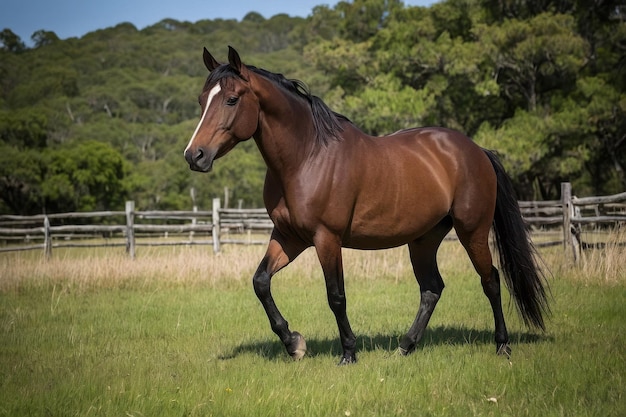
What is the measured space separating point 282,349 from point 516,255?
7.77 ft

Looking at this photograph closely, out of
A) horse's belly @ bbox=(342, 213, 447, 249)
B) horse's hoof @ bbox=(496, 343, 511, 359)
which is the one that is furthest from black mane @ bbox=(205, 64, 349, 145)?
horse's hoof @ bbox=(496, 343, 511, 359)

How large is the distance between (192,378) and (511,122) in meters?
23.6

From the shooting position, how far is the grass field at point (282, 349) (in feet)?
12.6

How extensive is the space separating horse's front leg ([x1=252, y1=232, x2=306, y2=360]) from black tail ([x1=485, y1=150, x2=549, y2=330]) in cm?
211

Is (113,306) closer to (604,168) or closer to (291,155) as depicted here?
(291,155)

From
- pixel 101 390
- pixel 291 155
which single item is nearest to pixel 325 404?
pixel 101 390

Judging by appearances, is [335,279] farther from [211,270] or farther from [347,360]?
[211,270]

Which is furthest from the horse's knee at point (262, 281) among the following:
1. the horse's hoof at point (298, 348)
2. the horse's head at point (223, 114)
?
the horse's head at point (223, 114)

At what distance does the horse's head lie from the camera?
4379 millimetres

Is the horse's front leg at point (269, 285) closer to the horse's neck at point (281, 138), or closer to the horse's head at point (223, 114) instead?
the horse's neck at point (281, 138)

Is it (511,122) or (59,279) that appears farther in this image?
(511,122)

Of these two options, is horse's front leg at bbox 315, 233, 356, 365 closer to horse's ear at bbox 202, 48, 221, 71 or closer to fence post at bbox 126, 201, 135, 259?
horse's ear at bbox 202, 48, 221, 71

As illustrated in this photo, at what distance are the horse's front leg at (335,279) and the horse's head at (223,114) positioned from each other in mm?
1010

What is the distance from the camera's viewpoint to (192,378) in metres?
4.55
